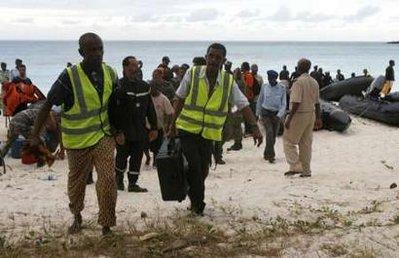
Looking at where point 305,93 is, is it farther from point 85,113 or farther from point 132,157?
point 85,113

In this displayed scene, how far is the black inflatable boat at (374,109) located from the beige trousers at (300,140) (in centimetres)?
775

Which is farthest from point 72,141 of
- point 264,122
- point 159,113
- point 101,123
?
point 264,122

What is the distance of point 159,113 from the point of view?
30.3ft

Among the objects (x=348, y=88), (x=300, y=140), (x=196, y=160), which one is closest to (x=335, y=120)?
(x=300, y=140)

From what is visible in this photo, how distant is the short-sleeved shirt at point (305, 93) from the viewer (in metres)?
8.57

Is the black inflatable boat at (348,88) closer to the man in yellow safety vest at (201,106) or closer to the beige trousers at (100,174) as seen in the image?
the man in yellow safety vest at (201,106)

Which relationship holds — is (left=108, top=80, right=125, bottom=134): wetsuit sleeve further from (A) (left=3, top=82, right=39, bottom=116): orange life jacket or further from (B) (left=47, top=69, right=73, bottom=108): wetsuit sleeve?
(A) (left=3, top=82, right=39, bottom=116): orange life jacket

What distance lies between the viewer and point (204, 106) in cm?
585

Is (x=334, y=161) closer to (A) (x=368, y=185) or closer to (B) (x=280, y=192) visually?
(A) (x=368, y=185)

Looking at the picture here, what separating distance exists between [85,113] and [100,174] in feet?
1.71

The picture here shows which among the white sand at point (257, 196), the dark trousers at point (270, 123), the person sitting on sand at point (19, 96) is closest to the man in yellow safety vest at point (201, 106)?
the white sand at point (257, 196)

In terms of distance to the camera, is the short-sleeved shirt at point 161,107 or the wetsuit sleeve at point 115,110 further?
the short-sleeved shirt at point 161,107

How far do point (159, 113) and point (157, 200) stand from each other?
247 centimetres

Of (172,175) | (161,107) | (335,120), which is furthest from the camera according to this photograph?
(335,120)
